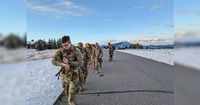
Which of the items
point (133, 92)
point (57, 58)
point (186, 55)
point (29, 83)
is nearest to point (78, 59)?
point (57, 58)

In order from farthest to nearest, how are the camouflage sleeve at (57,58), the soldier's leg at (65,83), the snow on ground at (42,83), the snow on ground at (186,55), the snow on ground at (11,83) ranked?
the soldier's leg at (65,83)
the camouflage sleeve at (57,58)
the snow on ground at (42,83)
the snow on ground at (186,55)
the snow on ground at (11,83)

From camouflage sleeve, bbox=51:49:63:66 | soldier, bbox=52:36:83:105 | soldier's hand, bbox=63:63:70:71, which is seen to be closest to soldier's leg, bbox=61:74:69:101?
soldier, bbox=52:36:83:105

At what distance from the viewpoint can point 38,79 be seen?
149 inches

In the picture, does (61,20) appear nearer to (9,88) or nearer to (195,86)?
(9,88)

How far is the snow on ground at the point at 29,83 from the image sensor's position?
1756 millimetres

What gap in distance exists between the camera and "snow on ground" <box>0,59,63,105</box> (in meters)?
1.76

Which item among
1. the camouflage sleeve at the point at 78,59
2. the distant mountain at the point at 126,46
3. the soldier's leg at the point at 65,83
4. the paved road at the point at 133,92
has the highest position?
Answer: the distant mountain at the point at 126,46

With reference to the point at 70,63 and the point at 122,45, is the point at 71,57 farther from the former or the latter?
the point at 122,45

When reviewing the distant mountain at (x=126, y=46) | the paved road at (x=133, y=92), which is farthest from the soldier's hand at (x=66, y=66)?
the paved road at (x=133, y=92)

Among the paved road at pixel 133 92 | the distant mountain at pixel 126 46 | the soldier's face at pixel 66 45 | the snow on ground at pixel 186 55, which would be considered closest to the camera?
the snow on ground at pixel 186 55

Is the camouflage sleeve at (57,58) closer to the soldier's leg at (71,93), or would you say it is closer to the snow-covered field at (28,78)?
the snow-covered field at (28,78)

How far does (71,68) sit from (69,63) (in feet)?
0.34

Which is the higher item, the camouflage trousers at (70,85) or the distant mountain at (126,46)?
the distant mountain at (126,46)

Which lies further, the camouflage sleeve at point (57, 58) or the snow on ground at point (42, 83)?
the camouflage sleeve at point (57, 58)
